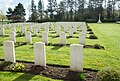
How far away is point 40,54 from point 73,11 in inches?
2619

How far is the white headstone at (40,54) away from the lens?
22.2ft

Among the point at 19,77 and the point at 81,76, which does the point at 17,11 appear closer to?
the point at 19,77

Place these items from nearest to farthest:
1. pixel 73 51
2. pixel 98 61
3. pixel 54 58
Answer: pixel 73 51 → pixel 98 61 → pixel 54 58

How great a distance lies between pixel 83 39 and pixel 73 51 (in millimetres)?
5497

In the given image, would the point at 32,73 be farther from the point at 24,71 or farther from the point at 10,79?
the point at 10,79

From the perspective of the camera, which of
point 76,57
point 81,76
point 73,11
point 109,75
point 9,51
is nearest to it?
point 109,75

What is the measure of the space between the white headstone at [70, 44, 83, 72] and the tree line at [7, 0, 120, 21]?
190ft

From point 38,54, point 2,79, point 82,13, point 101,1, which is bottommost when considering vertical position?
point 2,79

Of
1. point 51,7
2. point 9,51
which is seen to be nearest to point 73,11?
point 51,7

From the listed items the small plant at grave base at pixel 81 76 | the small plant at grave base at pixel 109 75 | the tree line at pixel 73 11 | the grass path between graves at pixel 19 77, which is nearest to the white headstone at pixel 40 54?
the grass path between graves at pixel 19 77

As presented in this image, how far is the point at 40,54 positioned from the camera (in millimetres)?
6891

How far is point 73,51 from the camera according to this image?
6336 mm

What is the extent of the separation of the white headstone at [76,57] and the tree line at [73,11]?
190 ft

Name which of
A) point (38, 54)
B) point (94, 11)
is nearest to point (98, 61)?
point (38, 54)
